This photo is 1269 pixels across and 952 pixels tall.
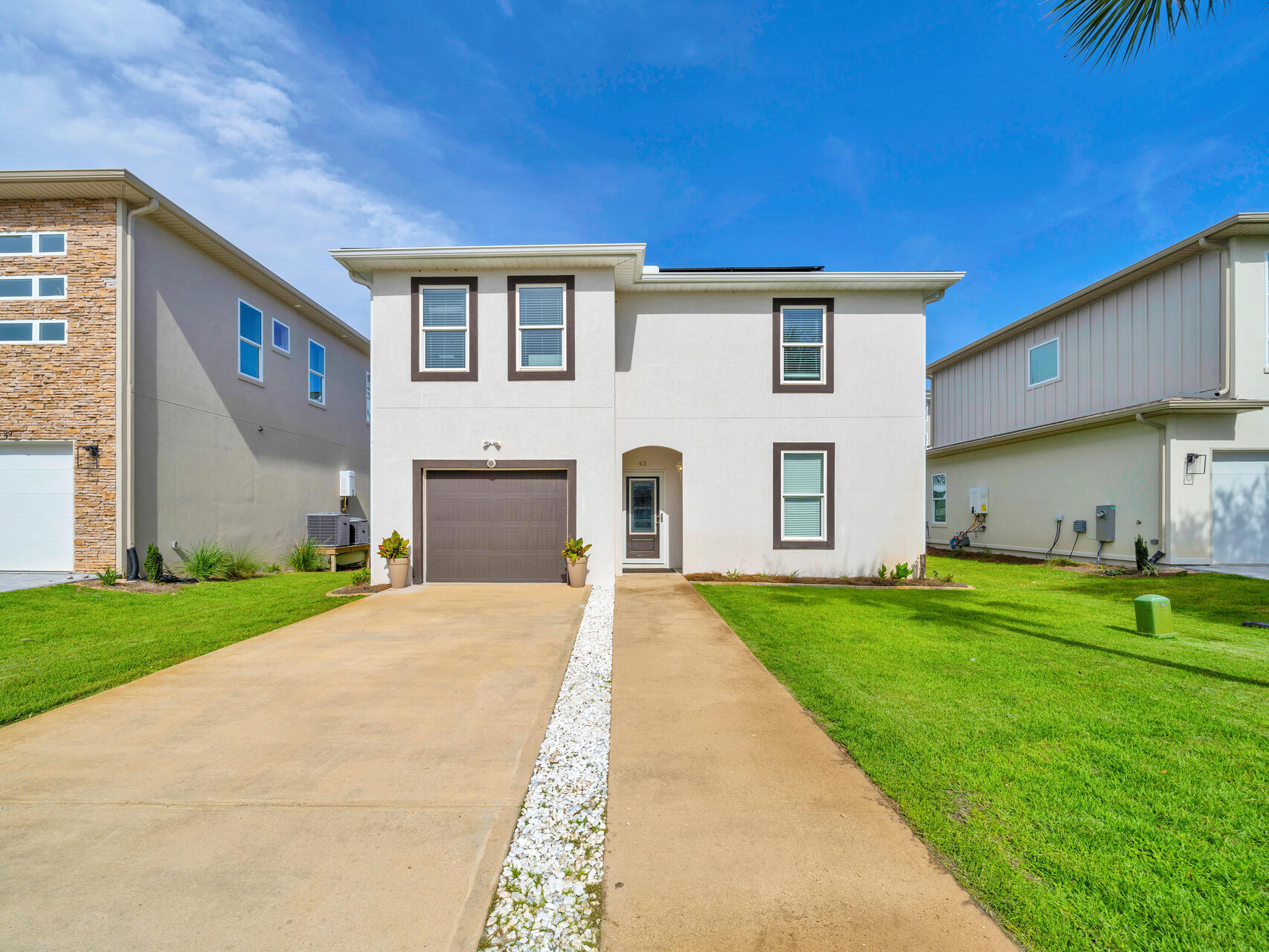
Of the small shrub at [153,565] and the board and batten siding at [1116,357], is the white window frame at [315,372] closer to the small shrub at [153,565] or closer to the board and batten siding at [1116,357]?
the small shrub at [153,565]

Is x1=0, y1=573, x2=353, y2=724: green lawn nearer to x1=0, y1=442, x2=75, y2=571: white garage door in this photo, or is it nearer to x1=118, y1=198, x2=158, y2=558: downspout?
x1=118, y1=198, x2=158, y2=558: downspout

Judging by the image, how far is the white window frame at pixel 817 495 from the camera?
1056cm

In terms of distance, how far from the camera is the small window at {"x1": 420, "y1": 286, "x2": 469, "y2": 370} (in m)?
9.89

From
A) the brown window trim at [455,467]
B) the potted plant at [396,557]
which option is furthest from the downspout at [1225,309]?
the potted plant at [396,557]

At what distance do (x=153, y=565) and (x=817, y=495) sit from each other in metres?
11.8

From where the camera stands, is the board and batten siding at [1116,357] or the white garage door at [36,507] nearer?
the white garage door at [36,507]

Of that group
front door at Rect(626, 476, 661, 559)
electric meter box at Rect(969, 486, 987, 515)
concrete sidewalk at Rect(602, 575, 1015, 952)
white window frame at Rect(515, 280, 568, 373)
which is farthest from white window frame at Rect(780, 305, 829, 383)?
electric meter box at Rect(969, 486, 987, 515)

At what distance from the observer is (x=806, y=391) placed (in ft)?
34.9

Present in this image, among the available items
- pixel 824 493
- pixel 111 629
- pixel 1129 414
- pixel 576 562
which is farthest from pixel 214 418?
pixel 1129 414

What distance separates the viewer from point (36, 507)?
31.7ft

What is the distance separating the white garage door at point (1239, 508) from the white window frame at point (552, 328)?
1283cm

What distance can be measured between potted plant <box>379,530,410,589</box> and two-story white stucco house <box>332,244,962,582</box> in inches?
12.7

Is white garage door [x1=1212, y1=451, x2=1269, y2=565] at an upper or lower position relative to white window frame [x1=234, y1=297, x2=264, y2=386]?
lower

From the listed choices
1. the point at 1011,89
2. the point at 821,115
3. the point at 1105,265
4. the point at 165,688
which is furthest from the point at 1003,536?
the point at 165,688
